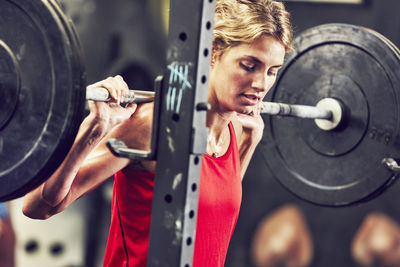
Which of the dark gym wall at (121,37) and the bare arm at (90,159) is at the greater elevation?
the dark gym wall at (121,37)

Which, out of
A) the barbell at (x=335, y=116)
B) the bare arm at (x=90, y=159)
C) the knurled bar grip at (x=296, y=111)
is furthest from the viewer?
the barbell at (x=335, y=116)

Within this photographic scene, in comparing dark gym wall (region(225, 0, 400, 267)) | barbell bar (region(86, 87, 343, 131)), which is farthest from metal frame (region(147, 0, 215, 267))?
dark gym wall (region(225, 0, 400, 267))

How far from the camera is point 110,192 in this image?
3660 millimetres

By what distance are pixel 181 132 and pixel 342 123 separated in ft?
3.16

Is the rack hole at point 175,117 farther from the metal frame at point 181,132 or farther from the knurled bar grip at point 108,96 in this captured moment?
the knurled bar grip at point 108,96

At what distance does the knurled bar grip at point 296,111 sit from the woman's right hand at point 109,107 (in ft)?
1.85

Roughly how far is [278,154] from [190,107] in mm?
976

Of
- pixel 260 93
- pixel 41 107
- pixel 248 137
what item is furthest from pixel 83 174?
pixel 248 137

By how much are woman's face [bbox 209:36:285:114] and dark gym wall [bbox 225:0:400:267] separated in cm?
193

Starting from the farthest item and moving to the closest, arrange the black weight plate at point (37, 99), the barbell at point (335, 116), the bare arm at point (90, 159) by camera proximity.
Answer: the barbell at point (335, 116), the bare arm at point (90, 159), the black weight plate at point (37, 99)

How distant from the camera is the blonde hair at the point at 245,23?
1382 millimetres

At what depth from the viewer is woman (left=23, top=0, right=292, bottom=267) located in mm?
1270

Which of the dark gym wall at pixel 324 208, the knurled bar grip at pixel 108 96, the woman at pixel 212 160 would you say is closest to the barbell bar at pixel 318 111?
the woman at pixel 212 160

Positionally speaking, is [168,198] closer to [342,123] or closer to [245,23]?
[245,23]
